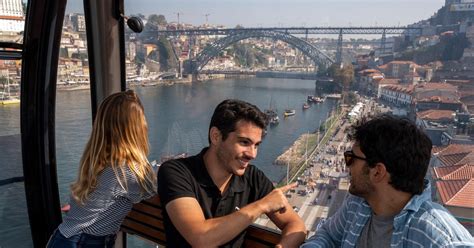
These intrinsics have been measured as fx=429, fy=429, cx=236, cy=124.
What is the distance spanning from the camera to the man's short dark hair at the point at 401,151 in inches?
48.5

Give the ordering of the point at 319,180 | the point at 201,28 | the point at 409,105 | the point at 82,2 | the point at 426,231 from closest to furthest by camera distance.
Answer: the point at 426,231, the point at 409,105, the point at 319,180, the point at 82,2, the point at 201,28

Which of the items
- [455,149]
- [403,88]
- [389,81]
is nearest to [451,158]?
[455,149]

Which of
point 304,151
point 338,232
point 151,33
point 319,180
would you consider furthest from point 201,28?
point 338,232

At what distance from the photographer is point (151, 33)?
3.00m

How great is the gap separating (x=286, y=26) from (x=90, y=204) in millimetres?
1526

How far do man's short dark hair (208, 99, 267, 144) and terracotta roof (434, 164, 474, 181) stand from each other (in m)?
0.68

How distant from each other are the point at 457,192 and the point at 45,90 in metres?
2.22

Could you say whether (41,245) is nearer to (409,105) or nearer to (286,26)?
(286,26)

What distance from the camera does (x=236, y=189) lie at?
1582 mm

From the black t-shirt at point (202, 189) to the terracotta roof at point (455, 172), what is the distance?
2.07ft

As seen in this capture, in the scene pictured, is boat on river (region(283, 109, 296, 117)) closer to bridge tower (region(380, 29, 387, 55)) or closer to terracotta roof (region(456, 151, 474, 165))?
bridge tower (region(380, 29, 387, 55))

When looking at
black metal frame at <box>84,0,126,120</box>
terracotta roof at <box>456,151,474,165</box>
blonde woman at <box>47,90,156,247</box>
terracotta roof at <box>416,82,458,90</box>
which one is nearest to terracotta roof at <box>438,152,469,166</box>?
terracotta roof at <box>456,151,474,165</box>

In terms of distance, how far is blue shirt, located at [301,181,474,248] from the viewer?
1.13 m

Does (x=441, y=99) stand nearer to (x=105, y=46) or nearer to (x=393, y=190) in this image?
(x=393, y=190)
